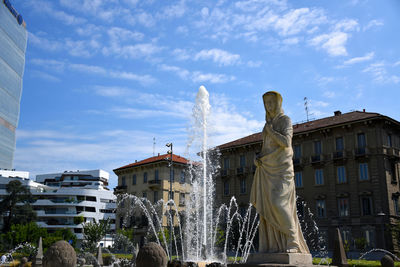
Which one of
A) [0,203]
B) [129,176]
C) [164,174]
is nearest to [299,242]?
[164,174]

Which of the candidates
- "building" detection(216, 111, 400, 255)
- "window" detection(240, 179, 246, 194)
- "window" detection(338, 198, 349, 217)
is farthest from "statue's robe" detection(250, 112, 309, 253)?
"window" detection(240, 179, 246, 194)

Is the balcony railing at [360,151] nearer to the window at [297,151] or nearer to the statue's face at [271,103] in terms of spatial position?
the window at [297,151]

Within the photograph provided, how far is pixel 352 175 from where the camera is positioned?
1455 inches

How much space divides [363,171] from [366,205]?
3.01 m

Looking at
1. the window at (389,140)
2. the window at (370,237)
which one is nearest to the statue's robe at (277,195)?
the window at (370,237)

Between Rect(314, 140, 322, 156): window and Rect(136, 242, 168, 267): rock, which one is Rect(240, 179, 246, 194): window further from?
Rect(136, 242, 168, 267): rock

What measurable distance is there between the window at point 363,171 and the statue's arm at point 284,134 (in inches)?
1234

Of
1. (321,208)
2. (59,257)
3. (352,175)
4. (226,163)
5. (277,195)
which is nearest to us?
(59,257)

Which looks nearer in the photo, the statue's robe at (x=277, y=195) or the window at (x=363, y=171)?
the statue's robe at (x=277, y=195)

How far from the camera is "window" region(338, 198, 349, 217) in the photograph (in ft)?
121

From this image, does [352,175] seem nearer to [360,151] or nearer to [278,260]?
[360,151]

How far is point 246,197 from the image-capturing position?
145 feet

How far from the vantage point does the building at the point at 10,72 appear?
79625mm

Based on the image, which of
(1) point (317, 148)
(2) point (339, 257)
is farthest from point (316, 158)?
(2) point (339, 257)
